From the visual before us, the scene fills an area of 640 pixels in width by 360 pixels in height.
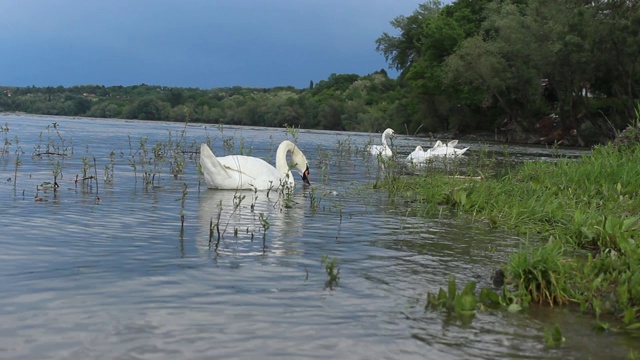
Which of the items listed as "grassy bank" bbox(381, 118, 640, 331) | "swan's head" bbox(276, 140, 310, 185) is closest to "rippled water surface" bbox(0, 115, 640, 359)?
"grassy bank" bbox(381, 118, 640, 331)

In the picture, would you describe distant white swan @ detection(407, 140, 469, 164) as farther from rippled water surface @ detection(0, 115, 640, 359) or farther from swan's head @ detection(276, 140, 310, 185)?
rippled water surface @ detection(0, 115, 640, 359)

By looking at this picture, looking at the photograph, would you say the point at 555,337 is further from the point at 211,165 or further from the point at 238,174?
the point at 238,174

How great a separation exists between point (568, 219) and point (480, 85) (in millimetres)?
48862

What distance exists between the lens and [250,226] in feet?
27.0

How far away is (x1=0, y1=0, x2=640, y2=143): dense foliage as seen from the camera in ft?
143

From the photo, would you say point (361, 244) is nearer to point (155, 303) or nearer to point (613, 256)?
point (613, 256)

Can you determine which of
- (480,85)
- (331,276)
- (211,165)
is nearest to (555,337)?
(331,276)

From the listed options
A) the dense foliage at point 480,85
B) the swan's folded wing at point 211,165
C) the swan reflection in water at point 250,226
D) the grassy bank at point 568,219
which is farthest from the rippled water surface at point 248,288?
the dense foliage at point 480,85

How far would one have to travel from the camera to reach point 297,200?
11.3m

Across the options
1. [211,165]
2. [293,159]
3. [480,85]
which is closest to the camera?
[211,165]

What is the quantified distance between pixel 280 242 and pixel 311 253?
0.61 meters

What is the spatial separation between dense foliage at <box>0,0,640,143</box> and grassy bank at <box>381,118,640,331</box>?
962 centimetres

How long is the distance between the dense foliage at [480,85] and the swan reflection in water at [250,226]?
857 cm

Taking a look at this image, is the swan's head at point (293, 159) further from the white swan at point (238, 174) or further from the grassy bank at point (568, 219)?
the grassy bank at point (568, 219)
